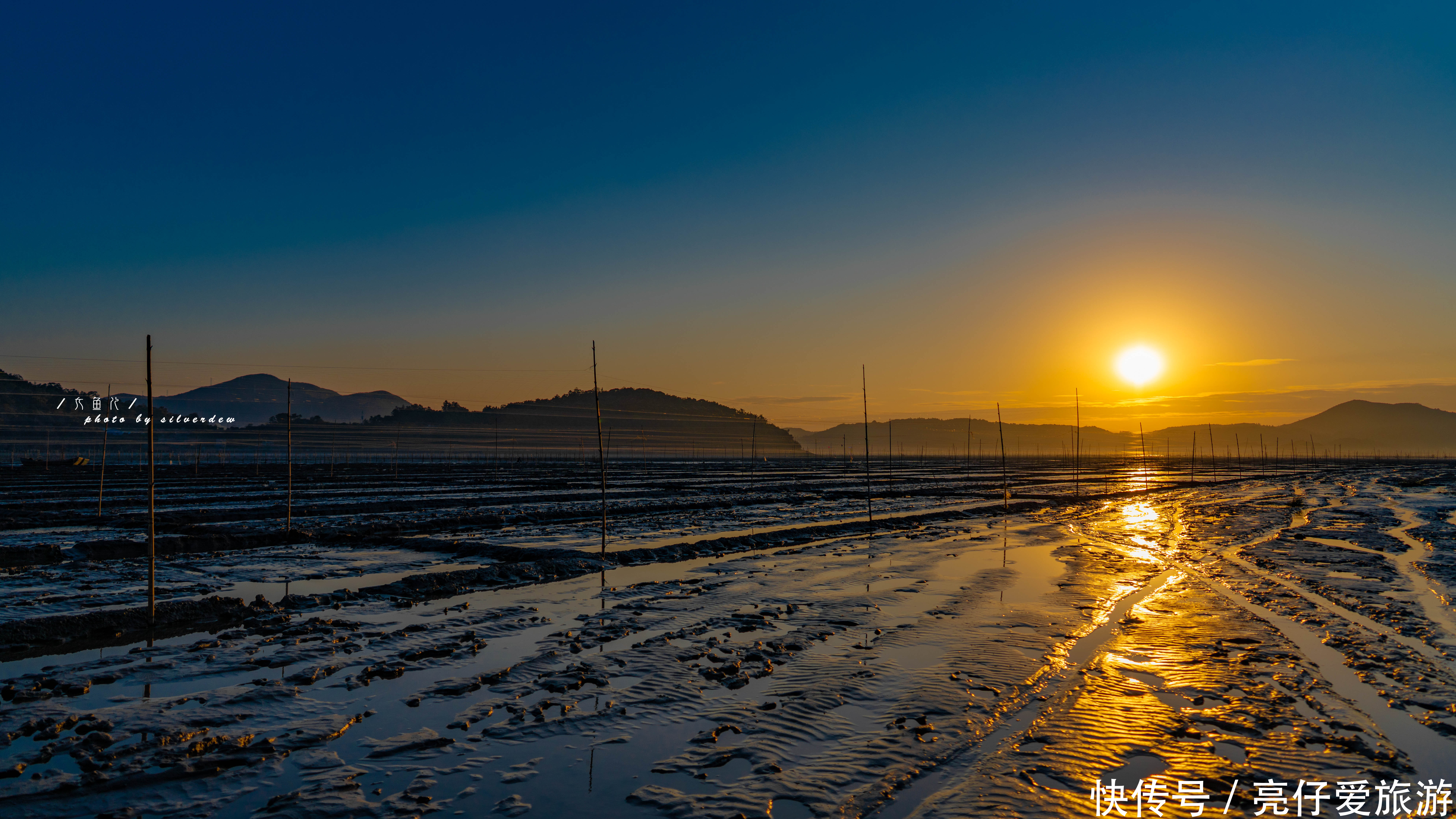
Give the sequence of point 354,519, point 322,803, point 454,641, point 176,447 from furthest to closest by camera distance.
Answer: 1. point 176,447
2. point 354,519
3. point 454,641
4. point 322,803

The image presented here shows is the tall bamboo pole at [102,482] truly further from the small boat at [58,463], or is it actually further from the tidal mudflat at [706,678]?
the small boat at [58,463]

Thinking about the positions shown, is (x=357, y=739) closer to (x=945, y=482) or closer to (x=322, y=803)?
(x=322, y=803)

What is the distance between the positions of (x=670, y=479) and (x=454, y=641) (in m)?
50.3

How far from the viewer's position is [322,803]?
5605 millimetres

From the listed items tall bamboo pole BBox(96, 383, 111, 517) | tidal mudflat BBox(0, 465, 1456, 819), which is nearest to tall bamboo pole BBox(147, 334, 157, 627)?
tidal mudflat BBox(0, 465, 1456, 819)

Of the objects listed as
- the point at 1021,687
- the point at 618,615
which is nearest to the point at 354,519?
the point at 618,615

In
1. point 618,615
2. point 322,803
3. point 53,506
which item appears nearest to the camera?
point 322,803

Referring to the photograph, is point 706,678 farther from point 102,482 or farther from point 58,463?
point 58,463

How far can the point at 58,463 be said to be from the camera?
70.6 m

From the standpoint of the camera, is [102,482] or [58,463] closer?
[102,482]

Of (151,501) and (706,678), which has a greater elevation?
(151,501)

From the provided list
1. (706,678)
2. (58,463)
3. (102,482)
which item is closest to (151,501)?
(706,678)

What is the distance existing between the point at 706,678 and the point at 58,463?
299 feet

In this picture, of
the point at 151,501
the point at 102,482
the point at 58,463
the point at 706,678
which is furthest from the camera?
the point at 58,463
